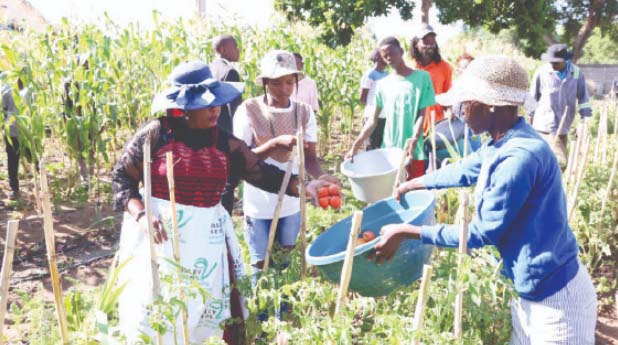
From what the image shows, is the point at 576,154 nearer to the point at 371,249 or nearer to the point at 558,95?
the point at 371,249

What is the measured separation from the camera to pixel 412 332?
1472 mm

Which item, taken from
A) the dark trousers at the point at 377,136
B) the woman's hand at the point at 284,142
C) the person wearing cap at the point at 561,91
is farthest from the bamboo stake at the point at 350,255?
the person wearing cap at the point at 561,91

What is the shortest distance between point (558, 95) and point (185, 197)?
5077 mm

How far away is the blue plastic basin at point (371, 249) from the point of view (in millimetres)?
1863

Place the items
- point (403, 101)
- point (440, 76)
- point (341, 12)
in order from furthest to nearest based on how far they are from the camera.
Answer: point (341, 12)
point (440, 76)
point (403, 101)

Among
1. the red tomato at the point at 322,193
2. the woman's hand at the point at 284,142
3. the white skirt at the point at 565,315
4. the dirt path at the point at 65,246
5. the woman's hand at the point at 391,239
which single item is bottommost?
the dirt path at the point at 65,246

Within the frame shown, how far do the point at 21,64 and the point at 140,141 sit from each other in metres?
3.71

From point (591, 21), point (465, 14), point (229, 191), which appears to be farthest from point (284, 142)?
point (591, 21)

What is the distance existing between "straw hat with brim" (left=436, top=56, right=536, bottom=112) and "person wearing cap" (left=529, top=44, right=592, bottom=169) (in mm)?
4462

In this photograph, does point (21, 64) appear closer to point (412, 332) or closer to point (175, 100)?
point (175, 100)

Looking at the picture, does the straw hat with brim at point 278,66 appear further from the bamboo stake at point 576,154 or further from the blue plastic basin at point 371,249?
the bamboo stake at point 576,154

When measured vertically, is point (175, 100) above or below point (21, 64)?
above

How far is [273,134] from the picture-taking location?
2867mm

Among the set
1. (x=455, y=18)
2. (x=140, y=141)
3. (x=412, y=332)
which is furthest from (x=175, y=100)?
(x=455, y=18)
